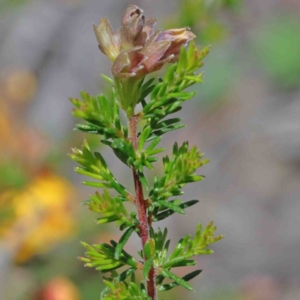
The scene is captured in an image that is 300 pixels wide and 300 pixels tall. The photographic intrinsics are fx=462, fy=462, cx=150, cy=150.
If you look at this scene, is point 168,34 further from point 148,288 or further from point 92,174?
point 148,288

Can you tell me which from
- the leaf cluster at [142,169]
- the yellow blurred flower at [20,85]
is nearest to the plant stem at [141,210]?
the leaf cluster at [142,169]

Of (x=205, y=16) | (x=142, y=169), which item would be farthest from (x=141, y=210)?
(x=205, y=16)

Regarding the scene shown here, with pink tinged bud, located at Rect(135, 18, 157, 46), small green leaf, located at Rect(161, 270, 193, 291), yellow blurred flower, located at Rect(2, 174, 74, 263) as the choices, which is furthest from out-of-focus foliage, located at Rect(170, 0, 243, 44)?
small green leaf, located at Rect(161, 270, 193, 291)

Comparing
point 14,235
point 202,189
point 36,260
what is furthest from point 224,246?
point 14,235

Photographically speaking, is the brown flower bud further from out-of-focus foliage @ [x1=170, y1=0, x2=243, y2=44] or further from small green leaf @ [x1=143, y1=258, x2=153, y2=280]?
out-of-focus foliage @ [x1=170, y1=0, x2=243, y2=44]

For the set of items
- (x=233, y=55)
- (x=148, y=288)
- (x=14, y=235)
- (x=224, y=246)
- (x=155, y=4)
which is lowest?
(x=148, y=288)

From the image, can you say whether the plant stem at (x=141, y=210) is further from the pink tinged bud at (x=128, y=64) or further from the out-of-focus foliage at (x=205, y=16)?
the out-of-focus foliage at (x=205, y=16)
